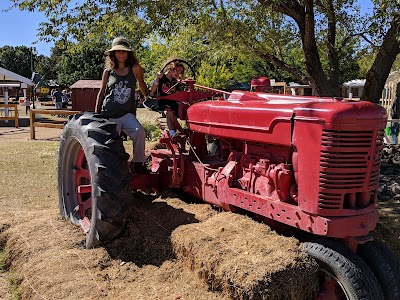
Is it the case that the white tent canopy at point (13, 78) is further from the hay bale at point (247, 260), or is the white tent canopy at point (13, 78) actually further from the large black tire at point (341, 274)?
the large black tire at point (341, 274)

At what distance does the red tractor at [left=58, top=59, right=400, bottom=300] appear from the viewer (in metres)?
3.22

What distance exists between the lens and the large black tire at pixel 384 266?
10.9ft

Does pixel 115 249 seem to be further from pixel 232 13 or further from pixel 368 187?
pixel 232 13

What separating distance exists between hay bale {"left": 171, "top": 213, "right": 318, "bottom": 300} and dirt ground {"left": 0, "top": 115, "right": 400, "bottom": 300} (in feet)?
0.05

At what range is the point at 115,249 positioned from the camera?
4.14 meters

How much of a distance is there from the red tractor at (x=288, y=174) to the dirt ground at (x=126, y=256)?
6.5 inches

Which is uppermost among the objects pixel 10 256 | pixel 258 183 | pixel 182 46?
pixel 182 46

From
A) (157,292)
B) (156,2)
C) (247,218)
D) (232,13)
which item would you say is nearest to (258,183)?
(247,218)

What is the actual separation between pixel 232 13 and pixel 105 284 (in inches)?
257

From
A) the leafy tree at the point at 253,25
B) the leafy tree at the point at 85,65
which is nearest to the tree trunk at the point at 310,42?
the leafy tree at the point at 253,25

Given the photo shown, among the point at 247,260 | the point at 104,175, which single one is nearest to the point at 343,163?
the point at 247,260

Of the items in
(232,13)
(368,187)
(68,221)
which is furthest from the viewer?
(232,13)

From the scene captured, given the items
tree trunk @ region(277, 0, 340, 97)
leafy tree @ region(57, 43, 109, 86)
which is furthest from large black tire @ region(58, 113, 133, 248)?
leafy tree @ region(57, 43, 109, 86)

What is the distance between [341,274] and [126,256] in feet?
5.85
